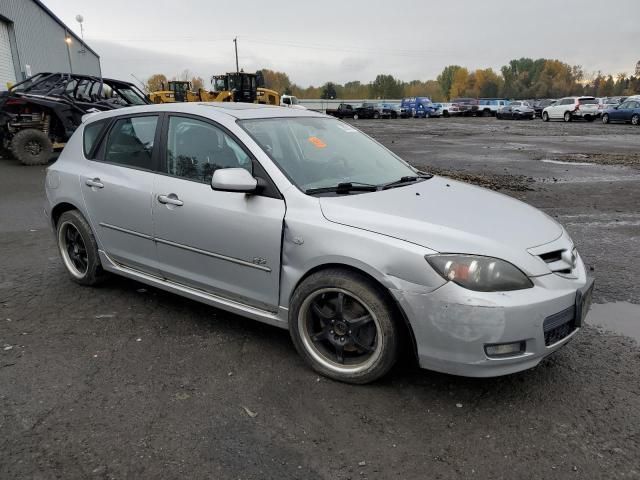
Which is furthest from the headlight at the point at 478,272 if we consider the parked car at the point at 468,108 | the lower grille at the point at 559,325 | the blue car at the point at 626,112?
the parked car at the point at 468,108

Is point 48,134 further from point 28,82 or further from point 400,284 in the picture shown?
point 400,284

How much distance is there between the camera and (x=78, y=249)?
4.64 metres

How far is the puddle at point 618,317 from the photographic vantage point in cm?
378

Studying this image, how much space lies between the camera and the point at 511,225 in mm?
3045

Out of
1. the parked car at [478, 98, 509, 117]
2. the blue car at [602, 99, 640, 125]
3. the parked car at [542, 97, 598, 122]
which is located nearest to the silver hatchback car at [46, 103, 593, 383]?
the blue car at [602, 99, 640, 125]

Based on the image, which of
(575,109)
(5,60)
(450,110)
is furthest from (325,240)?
(450,110)

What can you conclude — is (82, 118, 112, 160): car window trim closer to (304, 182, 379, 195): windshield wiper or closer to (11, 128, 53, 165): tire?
(304, 182, 379, 195): windshield wiper

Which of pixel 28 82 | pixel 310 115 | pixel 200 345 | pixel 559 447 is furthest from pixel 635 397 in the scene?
pixel 28 82

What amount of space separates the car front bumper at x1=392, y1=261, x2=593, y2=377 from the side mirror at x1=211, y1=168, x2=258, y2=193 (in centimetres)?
113

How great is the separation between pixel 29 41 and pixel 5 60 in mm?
4524

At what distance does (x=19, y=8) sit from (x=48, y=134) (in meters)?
16.3

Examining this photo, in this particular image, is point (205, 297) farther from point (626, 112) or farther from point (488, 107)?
point (488, 107)

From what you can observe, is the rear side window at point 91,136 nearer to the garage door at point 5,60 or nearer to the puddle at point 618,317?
the puddle at point 618,317

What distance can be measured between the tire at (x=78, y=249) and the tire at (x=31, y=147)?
9.42m
